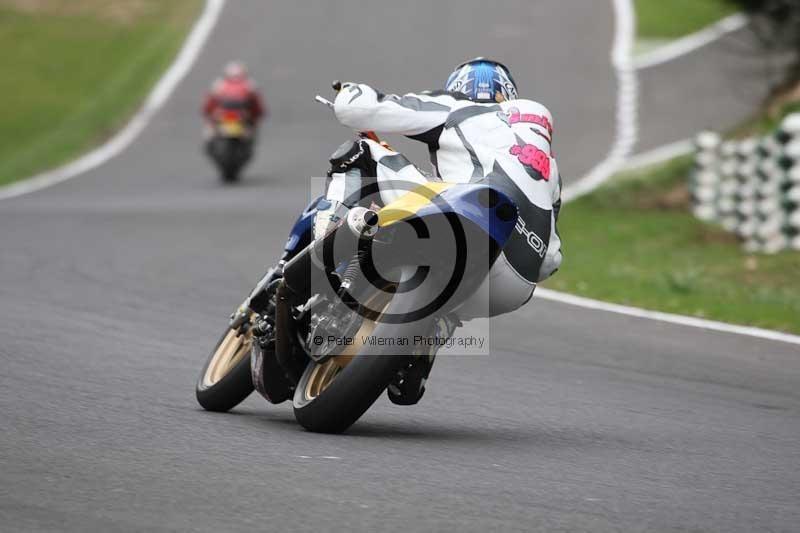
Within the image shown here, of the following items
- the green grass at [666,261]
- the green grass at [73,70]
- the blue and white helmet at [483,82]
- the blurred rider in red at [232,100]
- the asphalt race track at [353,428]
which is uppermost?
the green grass at [73,70]

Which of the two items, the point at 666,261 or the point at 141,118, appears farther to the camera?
the point at 141,118

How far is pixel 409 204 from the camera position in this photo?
18.4ft

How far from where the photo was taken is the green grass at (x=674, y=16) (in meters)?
30.0

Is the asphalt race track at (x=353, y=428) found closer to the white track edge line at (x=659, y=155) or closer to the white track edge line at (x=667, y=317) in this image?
the white track edge line at (x=667, y=317)

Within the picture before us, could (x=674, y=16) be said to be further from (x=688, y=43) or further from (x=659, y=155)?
(x=659, y=155)

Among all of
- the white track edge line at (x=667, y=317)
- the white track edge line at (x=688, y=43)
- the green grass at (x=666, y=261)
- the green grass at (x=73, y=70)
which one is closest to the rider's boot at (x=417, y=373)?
the white track edge line at (x=667, y=317)

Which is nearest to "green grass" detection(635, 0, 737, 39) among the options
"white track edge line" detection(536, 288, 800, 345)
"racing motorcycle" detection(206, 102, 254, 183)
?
"racing motorcycle" detection(206, 102, 254, 183)

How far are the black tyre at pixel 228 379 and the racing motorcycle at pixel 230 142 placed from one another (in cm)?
1452

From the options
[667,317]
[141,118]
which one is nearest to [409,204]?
Answer: [667,317]

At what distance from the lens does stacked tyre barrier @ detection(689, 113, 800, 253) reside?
47.9ft

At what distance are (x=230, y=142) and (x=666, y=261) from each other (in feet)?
27.8

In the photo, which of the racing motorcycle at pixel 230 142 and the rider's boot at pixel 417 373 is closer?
the rider's boot at pixel 417 373

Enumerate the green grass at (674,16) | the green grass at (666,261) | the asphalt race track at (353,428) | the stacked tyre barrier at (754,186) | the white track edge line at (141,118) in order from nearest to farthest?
the asphalt race track at (353,428)
the green grass at (666,261)
the stacked tyre barrier at (754,186)
the white track edge line at (141,118)
the green grass at (674,16)

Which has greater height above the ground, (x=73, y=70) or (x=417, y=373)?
(x=73, y=70)
